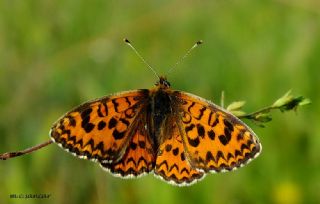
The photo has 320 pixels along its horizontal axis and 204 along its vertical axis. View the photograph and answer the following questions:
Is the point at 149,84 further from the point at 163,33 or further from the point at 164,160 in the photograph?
the point at 164,160

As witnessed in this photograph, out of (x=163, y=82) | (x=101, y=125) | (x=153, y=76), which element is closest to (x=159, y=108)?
(x=163, y=82)

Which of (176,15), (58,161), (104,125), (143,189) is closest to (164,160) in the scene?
(104,125)

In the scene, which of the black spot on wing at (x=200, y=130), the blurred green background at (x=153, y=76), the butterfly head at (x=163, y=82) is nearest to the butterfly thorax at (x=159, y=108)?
the butterfly head at (x=163, y=82)

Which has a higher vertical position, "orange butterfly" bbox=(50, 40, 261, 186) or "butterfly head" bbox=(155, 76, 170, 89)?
"butterfly head" bbox=(155, 76, 170, 89)

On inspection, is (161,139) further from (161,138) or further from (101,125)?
(101,125)

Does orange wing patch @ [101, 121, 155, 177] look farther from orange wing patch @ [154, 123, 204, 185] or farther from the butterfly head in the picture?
the butterfly head

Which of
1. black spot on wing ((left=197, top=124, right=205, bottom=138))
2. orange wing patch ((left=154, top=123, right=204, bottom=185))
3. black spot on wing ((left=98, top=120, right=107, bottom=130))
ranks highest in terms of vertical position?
black spot on wing ((left=98, top=120, right=107, bottom=130))

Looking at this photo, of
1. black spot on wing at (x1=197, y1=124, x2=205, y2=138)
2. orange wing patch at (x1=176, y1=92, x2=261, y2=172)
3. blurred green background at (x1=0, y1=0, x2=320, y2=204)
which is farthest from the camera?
blurred green background at (x1=0, y1=0, x2=320, y2=204)

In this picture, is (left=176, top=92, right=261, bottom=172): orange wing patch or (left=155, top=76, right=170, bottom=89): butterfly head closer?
(left=176, top=92, right=261, bottom=172): orange wing patch

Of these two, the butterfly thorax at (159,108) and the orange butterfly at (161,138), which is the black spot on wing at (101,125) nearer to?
the orange butterfly at (161,138)

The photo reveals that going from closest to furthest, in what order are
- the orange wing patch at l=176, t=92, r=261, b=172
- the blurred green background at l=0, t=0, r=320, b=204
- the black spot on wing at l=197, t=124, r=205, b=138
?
the orange wing patch at l=176, t=92, r=261, b=172 → the black spot on wing at l=197, t=124, r=205, b=138 → the blurred green background at l=0, t=0, r=320, b=204

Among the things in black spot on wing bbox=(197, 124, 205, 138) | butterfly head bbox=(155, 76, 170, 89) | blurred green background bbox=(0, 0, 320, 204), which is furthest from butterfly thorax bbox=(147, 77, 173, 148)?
blurred green background bbox=(0, 0, 320, 204)
